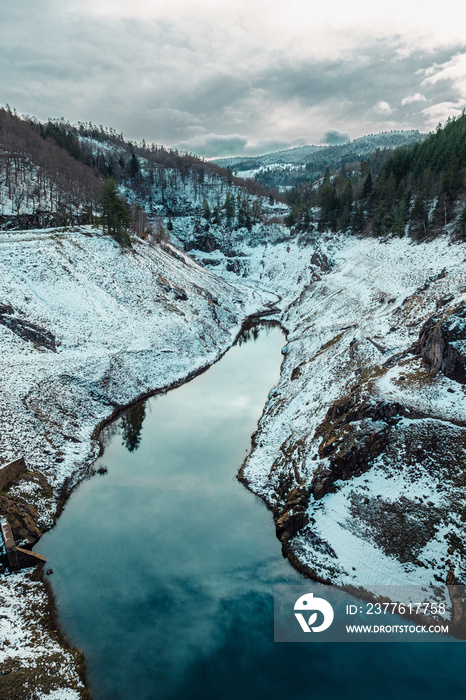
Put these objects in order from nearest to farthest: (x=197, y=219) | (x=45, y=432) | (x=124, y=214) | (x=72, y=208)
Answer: (x=45, y=432) → (x=124, y=214) → (x=72, y=208) → (x=197, y=219)

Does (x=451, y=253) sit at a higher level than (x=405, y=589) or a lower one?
higher

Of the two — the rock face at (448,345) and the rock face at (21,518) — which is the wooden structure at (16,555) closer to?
the rock face at (21,518)

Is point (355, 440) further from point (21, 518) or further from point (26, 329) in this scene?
point (26, 329)

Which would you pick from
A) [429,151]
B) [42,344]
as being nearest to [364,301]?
[42,344]

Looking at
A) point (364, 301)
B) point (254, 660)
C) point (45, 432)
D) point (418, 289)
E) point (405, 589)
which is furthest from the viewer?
point (364, 301)

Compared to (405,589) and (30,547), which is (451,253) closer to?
(405,589)

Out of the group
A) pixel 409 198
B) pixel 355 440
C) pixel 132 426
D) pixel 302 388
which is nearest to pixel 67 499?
pixel 132 426

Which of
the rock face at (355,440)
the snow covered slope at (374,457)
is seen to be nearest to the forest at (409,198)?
the snow covered slope at (374,457)
